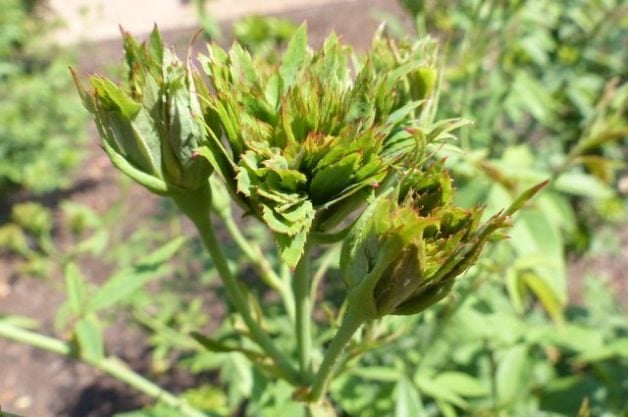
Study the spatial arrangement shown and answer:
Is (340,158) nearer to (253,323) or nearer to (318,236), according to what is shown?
(318,236)

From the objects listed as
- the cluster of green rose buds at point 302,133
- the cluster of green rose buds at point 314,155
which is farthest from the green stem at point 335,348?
the cluster of green rose buds at point 302,133

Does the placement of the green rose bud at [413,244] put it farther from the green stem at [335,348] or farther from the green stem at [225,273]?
the green stem at [225,273]

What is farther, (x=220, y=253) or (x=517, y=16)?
(x=517, y=16)

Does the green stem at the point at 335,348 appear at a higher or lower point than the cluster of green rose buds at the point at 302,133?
lower

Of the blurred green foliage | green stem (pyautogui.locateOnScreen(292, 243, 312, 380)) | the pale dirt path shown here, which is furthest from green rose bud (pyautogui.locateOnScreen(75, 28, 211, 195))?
the pale dirt path

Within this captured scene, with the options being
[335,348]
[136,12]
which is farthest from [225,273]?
[136,12]

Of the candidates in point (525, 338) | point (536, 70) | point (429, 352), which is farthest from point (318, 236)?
point (536, 70)

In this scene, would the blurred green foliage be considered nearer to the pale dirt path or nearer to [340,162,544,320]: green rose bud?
the pale dirt path
